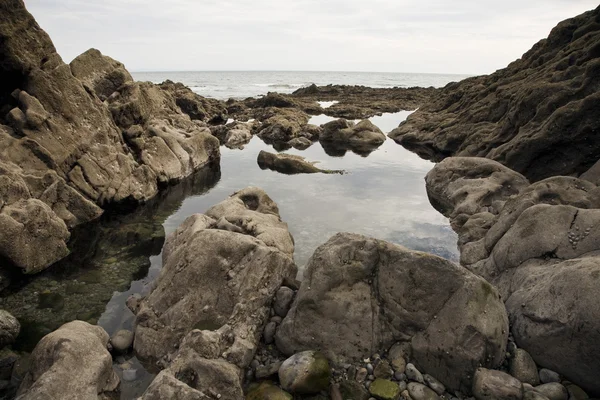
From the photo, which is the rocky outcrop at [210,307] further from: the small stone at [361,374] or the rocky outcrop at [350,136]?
the rocky outcrop at [350,136]

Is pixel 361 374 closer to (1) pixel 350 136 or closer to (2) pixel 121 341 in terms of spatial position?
(2) pixel 121 341

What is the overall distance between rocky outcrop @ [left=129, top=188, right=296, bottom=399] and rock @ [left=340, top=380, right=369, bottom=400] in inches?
95.6

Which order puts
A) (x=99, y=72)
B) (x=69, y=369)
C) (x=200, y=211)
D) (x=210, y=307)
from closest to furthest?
(x=69, y=369), (x=210, y=307), (x=200, y=211), (x=99, y=72)

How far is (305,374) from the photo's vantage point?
860cm

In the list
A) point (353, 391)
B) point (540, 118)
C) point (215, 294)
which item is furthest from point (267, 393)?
point (540, 118)

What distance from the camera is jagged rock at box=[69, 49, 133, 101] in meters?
27.8

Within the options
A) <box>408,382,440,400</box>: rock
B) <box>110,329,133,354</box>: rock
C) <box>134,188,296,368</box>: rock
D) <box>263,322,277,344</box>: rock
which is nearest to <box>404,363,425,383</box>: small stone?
<box>408,382,440,400</box>: rock

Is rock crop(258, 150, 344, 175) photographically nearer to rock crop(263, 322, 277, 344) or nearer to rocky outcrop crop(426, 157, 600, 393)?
rocky outcrop crop(426, 157, 600, 393)

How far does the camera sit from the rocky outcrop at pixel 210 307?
8.69 meters

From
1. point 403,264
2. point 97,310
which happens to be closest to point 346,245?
point 403,264

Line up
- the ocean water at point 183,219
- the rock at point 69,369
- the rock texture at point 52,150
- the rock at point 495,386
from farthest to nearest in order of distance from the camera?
the rock texture at point 52,150 < the ocean water at point 183,219 < the rock at point 495,386 < the rock at point 69,369

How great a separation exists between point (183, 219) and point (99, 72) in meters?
16.6

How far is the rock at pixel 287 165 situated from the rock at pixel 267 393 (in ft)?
81.1

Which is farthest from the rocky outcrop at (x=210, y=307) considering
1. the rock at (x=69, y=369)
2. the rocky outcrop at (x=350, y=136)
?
the rocky outcrop at (x=350, y=136)
